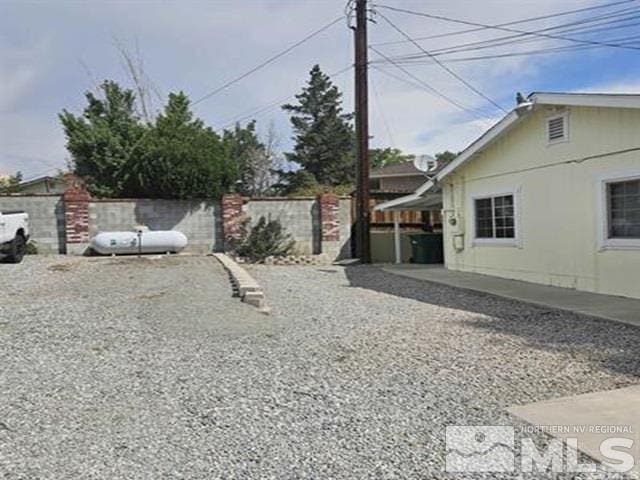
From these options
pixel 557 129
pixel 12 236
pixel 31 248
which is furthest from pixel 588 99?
pixel 31 248

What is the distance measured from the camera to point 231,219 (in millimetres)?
16969

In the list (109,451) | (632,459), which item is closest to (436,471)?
(632,459)

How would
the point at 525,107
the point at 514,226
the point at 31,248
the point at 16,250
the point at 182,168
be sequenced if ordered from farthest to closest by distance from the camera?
1. the point at 182,168
2. the point at 31,248
3. the point at 16,250
4. the point at 514,226
5. the point at 525,107

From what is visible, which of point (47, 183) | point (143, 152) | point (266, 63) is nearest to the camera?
point (143, 152)

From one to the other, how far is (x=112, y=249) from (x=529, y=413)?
13.7 m

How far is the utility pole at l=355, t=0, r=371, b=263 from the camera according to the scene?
54.3ft

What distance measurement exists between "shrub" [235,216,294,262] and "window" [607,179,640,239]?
992cm

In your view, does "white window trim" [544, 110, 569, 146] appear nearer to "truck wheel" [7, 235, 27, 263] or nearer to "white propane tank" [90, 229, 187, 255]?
"white propane tank" [90, 229, 187, 255]

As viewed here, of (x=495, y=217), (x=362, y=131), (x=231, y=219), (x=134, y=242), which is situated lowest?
(x=134, y=242)

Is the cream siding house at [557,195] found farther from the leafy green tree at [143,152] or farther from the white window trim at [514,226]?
the leafy green tree at [143,152]

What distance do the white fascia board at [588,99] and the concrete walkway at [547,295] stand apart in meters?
2.96

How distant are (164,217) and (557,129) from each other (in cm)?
1111

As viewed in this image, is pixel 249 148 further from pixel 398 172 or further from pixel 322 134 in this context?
pixel 398 172

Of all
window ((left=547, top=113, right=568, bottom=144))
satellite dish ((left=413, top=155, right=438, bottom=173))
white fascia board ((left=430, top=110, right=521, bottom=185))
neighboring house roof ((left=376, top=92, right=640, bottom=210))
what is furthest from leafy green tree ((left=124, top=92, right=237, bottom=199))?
window ((left=547, top=113, right=568, bottom=144))
